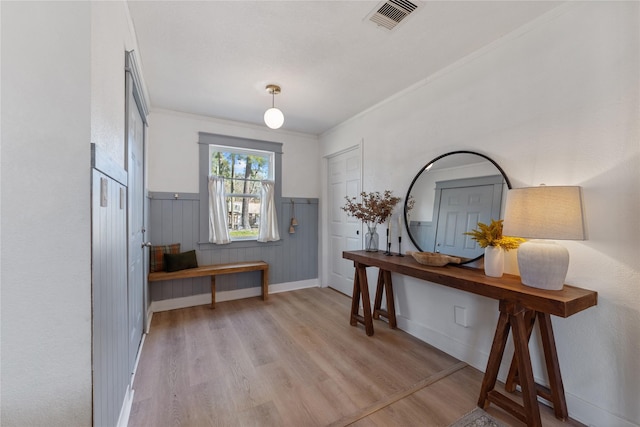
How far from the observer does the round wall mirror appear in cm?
200

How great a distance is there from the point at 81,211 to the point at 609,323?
257 cm

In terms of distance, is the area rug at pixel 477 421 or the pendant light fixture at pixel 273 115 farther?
the pendant light fixture at pixel 273 115

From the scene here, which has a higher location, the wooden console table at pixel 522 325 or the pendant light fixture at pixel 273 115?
the pendant light fixture at pixel 273 115

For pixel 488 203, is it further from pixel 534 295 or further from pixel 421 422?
pixel 421 422

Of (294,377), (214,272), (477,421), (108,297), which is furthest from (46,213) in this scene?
(214,272)

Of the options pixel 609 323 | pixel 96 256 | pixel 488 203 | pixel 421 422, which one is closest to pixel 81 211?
pixel 96 256

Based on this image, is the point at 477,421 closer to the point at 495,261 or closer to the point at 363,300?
the point at 495,261

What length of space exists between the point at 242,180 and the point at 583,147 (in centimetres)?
351

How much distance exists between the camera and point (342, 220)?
392 cm

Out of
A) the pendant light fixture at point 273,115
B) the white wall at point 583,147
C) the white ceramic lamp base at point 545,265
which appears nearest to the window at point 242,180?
the pendant light fixture at point 273,115

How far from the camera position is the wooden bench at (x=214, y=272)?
2994 millimetres

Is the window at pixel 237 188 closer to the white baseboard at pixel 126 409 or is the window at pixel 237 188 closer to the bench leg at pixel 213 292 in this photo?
the bench leg at pixel 213 292

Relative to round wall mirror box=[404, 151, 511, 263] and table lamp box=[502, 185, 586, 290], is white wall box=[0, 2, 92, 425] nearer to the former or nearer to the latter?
table lamp box=[502, 185, 586, 290]

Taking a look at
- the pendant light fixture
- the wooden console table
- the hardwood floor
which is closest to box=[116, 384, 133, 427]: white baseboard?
the hardwood floor
